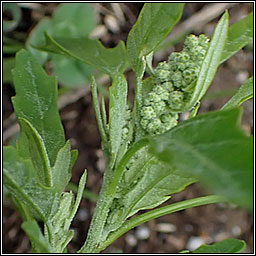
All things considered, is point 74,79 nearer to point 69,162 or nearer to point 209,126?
point 69,162

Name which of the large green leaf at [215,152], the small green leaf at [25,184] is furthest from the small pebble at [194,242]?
the large green leaf at [215,152]

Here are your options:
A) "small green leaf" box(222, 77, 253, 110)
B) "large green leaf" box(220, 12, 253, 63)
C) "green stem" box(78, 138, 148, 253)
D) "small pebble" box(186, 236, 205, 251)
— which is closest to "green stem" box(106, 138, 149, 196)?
"green stem" box(78, 138, 148, 253)

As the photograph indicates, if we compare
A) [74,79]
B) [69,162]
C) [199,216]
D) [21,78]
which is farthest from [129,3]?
[69,162]

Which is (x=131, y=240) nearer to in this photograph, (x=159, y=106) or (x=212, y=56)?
(x=159, y=106)

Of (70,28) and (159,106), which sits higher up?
(70,28)

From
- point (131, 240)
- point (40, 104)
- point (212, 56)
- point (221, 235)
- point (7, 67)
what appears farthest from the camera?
point (221, 235)

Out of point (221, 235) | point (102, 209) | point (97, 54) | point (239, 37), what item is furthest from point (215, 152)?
point (221, 235)
